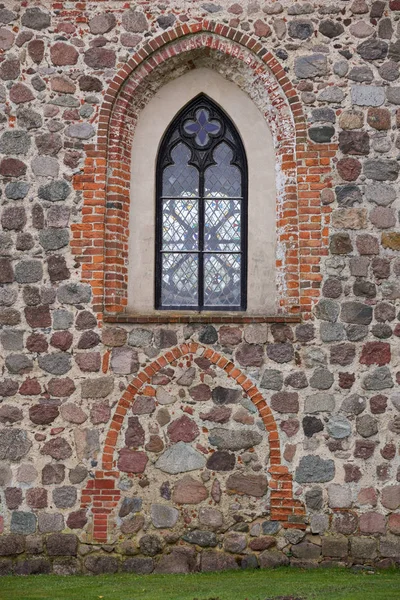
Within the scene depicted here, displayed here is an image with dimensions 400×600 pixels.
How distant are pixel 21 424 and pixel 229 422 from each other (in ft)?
7.14

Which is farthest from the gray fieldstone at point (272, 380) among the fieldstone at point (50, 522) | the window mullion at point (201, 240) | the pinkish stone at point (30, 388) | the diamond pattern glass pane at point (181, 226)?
the fieldstone at point (50, 522)

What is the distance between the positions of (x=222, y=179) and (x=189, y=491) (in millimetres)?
3443

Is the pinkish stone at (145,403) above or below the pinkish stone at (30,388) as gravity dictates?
below

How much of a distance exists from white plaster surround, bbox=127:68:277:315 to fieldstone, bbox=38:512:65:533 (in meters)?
2.31

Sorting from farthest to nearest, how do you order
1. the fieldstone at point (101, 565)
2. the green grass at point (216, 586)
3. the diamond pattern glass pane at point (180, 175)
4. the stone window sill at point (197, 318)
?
the diamond pattern glass pane at point (180, 175)
the stone window sill at point (197, 318)
the fieldstone at point (101, 565)
the green grass at point (216, 586)

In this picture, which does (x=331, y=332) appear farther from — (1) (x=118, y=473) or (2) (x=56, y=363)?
(2) (x=56, y=363)

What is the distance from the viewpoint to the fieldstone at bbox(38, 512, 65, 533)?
349 inches

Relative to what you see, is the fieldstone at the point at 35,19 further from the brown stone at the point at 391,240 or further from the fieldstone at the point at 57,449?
the fieldstone at the point at 57,449

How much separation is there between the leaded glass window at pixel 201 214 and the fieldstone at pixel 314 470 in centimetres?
181

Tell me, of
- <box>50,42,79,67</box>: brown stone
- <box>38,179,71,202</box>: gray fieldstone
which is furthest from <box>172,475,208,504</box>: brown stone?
<box>50,42,79,67</box>: brown stone

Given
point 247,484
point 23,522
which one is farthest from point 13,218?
point 247,484

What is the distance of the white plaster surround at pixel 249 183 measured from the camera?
9453 mm

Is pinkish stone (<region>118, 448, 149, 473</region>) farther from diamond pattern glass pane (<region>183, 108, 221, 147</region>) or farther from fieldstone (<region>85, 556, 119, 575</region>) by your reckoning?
diamond pattern glass pane (<region>183, 108, 221, 147</region>)

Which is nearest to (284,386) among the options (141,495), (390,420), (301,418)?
(301,418)
